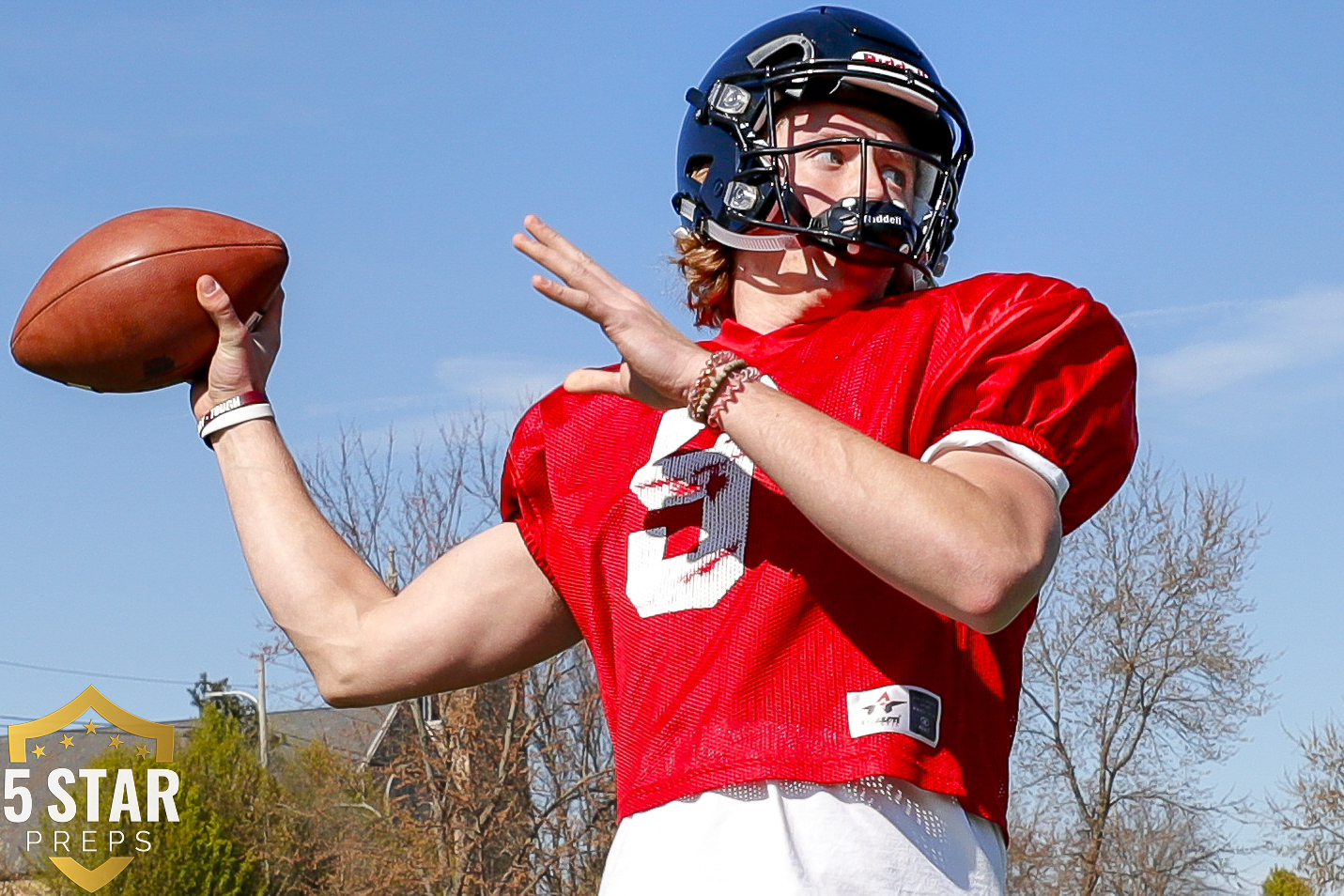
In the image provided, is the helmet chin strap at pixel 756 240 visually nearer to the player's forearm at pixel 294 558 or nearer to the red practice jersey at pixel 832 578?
the red practice jersey at pixel 832 578

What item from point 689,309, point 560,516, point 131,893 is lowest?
point 560,516

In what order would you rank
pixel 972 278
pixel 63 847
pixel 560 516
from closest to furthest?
pixel 972 278
pixel 560 516
pixel 63 847

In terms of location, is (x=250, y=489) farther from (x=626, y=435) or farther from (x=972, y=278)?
(x=972, y=278)

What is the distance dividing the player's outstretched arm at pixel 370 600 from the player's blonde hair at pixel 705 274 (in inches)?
19.8

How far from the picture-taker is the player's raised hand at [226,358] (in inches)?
101

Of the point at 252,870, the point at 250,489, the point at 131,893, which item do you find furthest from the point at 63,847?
the point at 250,489

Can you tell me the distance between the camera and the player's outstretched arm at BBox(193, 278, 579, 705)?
2467 millimetres

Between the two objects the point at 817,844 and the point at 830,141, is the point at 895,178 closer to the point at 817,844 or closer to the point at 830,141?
the point at 830,141

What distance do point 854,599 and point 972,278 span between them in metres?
0.51

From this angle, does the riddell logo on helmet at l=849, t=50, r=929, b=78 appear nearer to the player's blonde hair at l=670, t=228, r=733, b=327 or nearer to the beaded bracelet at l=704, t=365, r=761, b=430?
the player's blonde hair at l=670, t=228, r=733, b=327

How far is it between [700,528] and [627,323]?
0.34 m

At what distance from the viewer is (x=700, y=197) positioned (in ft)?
8.46

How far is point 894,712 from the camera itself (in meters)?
1.93

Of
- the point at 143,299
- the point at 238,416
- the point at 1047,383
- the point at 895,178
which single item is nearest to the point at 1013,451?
the point at 1047,383
